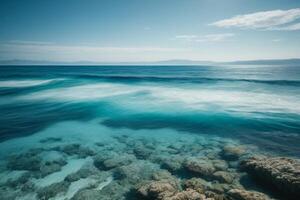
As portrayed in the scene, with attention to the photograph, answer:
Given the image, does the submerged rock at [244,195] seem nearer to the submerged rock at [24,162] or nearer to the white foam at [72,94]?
the submerged rock at [24,162]

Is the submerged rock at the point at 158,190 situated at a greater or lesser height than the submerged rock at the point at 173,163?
greater

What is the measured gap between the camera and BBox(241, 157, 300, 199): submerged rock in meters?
7.38

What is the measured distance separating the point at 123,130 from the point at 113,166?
6.07 meters

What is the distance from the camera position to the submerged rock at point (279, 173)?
7.38 metres

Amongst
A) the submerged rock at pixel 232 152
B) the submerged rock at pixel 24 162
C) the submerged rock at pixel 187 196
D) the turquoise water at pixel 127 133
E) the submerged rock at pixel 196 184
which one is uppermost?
Result: the submerged rock at pixel 187 196

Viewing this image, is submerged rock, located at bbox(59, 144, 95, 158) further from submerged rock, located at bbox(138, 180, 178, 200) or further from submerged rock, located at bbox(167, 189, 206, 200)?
submerged rock, located at bbox(167, 189, 206, 200)

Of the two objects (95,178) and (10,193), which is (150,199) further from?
(10,193)

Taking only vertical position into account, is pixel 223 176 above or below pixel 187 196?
below

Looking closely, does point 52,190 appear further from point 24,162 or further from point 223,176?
point 223,176

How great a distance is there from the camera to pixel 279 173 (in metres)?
7.91

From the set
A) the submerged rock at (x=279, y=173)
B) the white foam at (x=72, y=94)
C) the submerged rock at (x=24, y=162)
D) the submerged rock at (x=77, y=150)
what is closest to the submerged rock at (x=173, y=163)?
the submerged rock at (x=279, y=173)

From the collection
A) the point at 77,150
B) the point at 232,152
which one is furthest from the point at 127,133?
the point at 232,152

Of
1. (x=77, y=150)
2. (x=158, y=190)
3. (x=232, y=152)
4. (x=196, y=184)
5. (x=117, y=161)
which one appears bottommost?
(x=77, y=150)

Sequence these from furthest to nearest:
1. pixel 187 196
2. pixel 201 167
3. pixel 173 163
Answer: pixel 173 163, pixel 201 167, pixel 187 196
